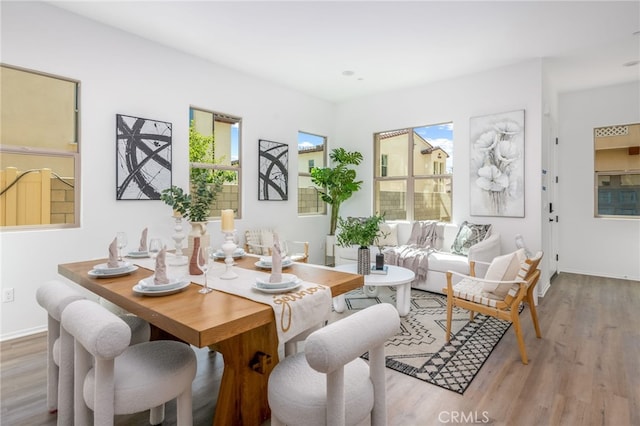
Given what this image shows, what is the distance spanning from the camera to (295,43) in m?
3.86

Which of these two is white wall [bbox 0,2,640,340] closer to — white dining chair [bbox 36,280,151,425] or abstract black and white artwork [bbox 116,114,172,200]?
abstract black and white artwork [bbox 116,114,172,200]

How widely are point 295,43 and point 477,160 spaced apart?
286cm

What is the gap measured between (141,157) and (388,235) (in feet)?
11.5

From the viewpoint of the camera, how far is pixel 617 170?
5223 mm

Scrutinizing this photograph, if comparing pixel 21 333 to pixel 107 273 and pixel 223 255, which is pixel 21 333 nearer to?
pixel 107 273

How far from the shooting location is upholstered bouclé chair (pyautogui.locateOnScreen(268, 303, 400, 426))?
1068 millimetres

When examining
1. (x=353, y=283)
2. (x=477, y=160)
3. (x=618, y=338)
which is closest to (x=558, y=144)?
(x=477, y=160)

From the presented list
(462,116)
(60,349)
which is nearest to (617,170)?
(462,116)

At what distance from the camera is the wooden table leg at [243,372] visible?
166cm

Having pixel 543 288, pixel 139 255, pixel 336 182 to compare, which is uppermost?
pixel 336 182

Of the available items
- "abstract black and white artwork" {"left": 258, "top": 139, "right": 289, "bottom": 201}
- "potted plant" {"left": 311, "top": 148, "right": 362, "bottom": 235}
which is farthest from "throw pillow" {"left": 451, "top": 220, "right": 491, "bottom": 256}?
"abstract black and white artwork" {"left": 258, "top": 139, "right": 289, "bottom": 201}

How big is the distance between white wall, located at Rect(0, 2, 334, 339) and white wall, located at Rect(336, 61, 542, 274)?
2.11 metres

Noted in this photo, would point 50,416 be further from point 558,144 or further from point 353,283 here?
point 558,144

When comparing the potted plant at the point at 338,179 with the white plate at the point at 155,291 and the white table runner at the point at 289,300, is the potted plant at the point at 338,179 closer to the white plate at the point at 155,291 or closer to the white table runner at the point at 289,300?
the white table runner at the point at 289,300
